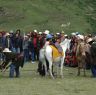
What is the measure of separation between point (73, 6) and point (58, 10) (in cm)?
397

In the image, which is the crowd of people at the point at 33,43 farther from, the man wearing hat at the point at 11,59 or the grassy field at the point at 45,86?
the grassy field at the point at 45,86

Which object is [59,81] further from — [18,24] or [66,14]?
[66,14]

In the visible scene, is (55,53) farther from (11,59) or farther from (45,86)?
(45,86)

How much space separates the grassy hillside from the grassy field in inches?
1108

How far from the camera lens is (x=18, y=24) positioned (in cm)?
5166

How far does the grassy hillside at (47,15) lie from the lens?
51594mm

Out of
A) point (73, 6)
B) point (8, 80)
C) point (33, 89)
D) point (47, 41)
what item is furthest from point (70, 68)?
point (73, 6)

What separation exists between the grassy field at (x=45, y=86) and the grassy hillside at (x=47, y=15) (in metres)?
28.1

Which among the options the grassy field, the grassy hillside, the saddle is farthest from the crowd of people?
the grassy hillside

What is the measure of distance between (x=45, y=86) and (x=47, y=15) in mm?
37159

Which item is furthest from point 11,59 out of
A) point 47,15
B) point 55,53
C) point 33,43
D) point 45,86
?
point 47,15

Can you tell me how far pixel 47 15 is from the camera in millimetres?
55469

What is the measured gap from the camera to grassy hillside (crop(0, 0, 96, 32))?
2031 inches

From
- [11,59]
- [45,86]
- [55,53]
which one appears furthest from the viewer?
[11,59]
